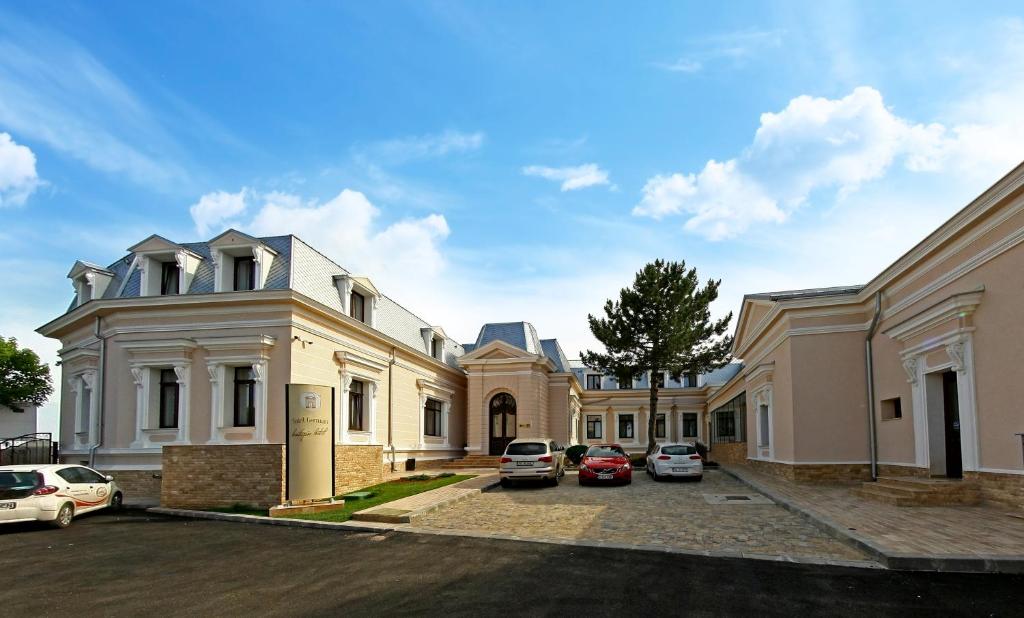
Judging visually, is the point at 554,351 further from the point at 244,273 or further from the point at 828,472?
the point at 244,273

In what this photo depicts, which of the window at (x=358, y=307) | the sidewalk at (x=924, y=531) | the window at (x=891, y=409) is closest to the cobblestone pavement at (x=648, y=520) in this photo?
the sidewalk at (x=924, y=531)

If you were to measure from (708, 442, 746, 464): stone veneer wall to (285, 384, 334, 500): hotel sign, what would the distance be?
1959 centimetres

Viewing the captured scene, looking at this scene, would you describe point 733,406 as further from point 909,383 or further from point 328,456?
point 328,456

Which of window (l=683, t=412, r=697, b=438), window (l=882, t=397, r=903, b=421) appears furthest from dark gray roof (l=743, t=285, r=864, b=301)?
window (l=683, t=412, r=697, b=438)

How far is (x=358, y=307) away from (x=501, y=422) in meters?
12.1

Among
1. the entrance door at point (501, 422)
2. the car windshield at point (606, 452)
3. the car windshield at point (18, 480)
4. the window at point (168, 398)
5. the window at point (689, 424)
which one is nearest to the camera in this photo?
the car windshield at point (18, 480)

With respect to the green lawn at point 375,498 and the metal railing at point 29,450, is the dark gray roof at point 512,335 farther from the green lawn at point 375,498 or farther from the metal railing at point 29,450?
the metal railing at point 29,450

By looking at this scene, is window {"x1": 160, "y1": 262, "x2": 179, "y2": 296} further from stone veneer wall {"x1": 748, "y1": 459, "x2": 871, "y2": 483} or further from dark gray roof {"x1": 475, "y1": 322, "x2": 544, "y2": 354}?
stone veneer wall {"x1": 748, "y1": 459, "x2": 871, "y2": 483}

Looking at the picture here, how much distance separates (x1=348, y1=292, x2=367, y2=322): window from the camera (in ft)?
82.0

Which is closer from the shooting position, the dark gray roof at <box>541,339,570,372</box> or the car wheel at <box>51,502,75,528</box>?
the car wheel at <box>51,502,75,528</box>

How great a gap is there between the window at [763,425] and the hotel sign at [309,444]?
50.5ft

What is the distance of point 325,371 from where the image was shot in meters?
22.1

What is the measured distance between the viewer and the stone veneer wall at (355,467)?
19.5 m

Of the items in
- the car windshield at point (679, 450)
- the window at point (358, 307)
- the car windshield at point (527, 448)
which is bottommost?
the car windshield at point (679, 450)
